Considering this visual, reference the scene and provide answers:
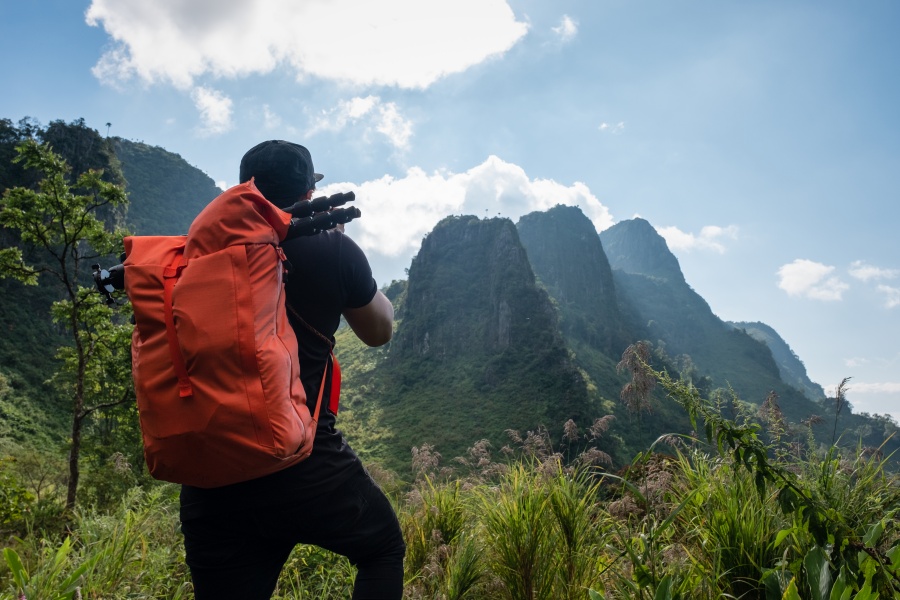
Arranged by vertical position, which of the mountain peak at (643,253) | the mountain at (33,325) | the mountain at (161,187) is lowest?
the mountain at (33,325)

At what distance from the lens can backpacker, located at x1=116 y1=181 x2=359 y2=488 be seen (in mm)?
1087

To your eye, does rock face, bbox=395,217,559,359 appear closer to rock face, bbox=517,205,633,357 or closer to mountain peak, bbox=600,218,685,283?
rock face, bbox=517,205,633,357

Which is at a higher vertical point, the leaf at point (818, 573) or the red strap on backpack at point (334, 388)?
the red strap on backpack at point (334, 388)

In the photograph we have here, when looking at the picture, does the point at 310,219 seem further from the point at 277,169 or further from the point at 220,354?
the point at 220,354

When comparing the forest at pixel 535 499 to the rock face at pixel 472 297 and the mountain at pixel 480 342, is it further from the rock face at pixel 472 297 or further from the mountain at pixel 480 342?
the rock face at pixel 472 297

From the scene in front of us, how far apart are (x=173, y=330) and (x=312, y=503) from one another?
21.6 inches

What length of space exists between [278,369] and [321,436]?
0.30 m

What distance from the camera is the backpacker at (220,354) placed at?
1.09 metres

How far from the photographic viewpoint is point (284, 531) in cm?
128

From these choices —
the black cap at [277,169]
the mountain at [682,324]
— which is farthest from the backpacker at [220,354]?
the mountain at [682,324]

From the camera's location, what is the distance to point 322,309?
141 cm

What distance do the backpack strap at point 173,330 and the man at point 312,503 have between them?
0.29m

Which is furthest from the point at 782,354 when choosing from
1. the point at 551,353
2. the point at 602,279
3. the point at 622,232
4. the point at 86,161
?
the point at 86,161

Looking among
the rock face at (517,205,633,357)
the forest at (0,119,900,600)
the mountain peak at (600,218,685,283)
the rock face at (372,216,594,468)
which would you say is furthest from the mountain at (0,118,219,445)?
the mountain peak at (600,218,685,283)
